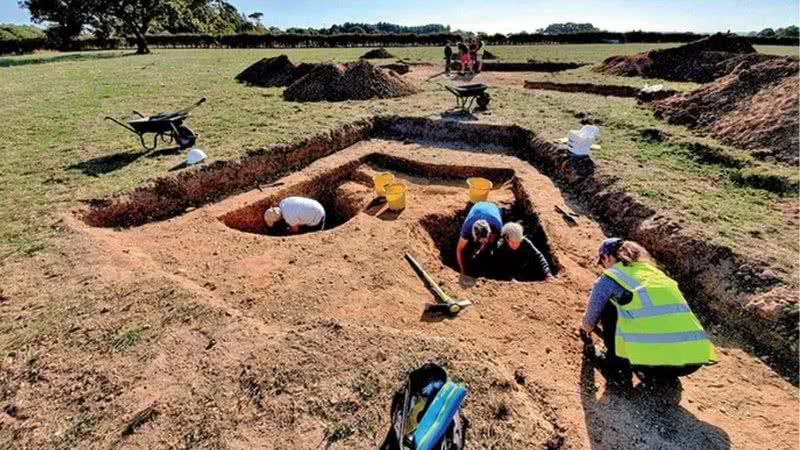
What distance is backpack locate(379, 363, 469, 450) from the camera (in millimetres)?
2635

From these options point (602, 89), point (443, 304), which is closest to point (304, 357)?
point (443, 304)

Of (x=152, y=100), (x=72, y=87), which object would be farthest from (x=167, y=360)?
(x=72, y=87)

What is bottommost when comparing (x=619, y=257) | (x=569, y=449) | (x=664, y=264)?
(x=569, y=449)

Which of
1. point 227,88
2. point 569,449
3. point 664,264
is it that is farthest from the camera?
point 227,88

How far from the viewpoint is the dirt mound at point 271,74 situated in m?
17.3

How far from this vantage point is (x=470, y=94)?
451 inches

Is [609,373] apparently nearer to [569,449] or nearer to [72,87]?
[569,449]

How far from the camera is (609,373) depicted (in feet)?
13.1

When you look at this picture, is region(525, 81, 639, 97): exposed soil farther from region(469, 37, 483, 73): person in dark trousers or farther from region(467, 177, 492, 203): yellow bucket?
region(467, 177, 492, 203): yellow bucket

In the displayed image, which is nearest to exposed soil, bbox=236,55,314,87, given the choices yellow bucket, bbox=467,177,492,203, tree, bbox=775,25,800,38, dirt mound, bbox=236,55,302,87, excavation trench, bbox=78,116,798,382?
dirt mound, bbox=236,55,302,87

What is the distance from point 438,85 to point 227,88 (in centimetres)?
803

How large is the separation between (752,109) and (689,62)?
1018cm

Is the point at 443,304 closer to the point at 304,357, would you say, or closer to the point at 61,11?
the point at 304,357

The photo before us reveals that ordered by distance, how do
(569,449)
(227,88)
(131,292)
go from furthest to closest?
1. (227,88)
2. (131,292)
3. (569,449)
